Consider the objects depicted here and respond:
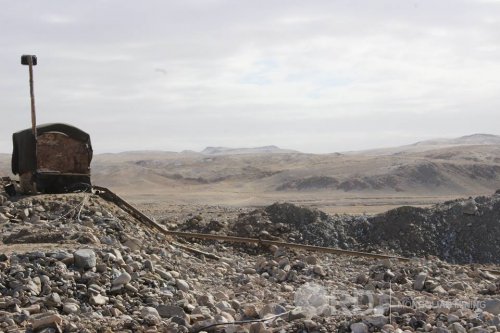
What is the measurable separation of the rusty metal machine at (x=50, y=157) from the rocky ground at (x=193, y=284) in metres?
0.73

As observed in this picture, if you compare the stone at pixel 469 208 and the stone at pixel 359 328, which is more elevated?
the stone at pixel 469 208

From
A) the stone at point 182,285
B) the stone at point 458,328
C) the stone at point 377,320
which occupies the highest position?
the stone at point 182,285

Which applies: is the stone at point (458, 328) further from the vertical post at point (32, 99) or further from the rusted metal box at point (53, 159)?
the vertical post at point (32, 99)

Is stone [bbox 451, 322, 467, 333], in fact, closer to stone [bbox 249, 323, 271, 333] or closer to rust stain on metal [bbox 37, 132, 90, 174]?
stone [bbox 249, 323, 271, 333]

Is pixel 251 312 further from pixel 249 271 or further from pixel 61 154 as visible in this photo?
pixel 61 154

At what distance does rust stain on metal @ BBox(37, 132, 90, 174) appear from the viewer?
36.9 feet

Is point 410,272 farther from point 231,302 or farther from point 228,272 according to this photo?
point 231,302

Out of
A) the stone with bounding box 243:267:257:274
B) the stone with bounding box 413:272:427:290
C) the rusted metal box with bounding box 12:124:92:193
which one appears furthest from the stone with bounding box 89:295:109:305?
the rusted metal box with bounding box 12:124:92:193

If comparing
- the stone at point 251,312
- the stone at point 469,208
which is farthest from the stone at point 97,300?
the stone at point 469,208

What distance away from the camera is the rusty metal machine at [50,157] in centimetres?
1113

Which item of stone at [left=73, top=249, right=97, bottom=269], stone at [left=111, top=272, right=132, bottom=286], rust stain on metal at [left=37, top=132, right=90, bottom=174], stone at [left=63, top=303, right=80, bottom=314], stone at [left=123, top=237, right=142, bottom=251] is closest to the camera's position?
stone at [left=63, top=303, right=80, bottom=314]

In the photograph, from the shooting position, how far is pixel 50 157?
11312 mm

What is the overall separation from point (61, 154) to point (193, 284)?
14.5 ft

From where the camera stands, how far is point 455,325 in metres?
5.79
